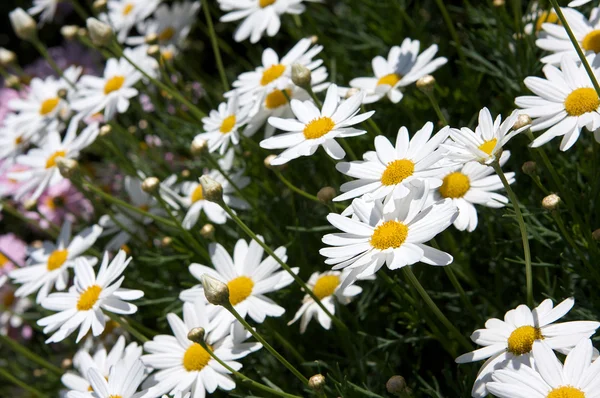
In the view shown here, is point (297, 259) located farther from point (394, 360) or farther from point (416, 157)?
point (416, 157)

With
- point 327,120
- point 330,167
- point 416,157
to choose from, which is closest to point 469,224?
point 416,157

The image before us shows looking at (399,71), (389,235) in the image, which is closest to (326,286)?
(389,235)

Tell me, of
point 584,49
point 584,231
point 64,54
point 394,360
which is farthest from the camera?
point 64,54

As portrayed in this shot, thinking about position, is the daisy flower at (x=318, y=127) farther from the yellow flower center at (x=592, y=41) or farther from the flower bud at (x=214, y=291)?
the yellow flower center at (x=592, y=41)

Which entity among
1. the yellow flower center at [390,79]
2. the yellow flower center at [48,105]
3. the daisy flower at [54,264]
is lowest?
the daisy flower at [54,264]

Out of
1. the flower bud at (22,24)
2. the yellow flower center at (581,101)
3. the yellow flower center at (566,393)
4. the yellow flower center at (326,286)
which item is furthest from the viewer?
the flower bud at (22,24)

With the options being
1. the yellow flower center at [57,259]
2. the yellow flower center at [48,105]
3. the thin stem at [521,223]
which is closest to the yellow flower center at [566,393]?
the thin stem at [521,223]
